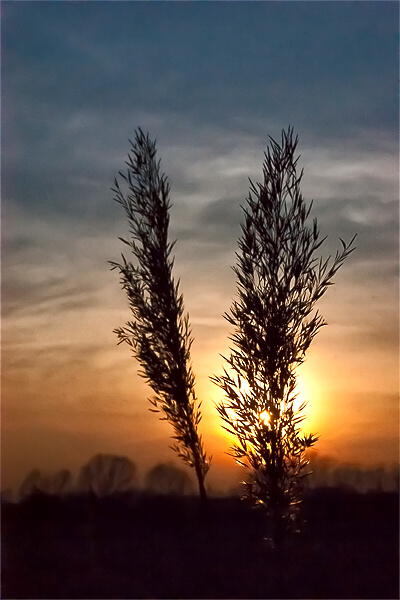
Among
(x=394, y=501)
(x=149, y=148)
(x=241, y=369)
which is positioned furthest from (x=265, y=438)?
(x=149, y=148)

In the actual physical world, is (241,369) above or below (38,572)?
above

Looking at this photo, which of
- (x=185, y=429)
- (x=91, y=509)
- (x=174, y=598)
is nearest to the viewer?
(x=174, y=598)

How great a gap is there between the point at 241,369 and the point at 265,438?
0.84 metres

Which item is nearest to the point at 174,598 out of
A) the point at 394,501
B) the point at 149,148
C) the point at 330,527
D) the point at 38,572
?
the point at 38,572

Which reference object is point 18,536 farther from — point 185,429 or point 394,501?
point 394,501

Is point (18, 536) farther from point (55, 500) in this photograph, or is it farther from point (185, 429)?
point (185, 429)

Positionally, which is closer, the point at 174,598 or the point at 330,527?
the point at 174,598

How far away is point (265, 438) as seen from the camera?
372 inches

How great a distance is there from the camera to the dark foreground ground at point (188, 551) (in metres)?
8.84

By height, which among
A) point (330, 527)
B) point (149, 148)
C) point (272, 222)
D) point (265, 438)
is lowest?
point (330, 527)

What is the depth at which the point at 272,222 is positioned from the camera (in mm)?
9695

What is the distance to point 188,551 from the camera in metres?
9.29

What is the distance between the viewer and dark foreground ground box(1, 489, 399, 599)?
884 cm

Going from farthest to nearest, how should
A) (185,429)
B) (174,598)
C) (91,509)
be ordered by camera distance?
(91,509), (185,429), (174,598)
